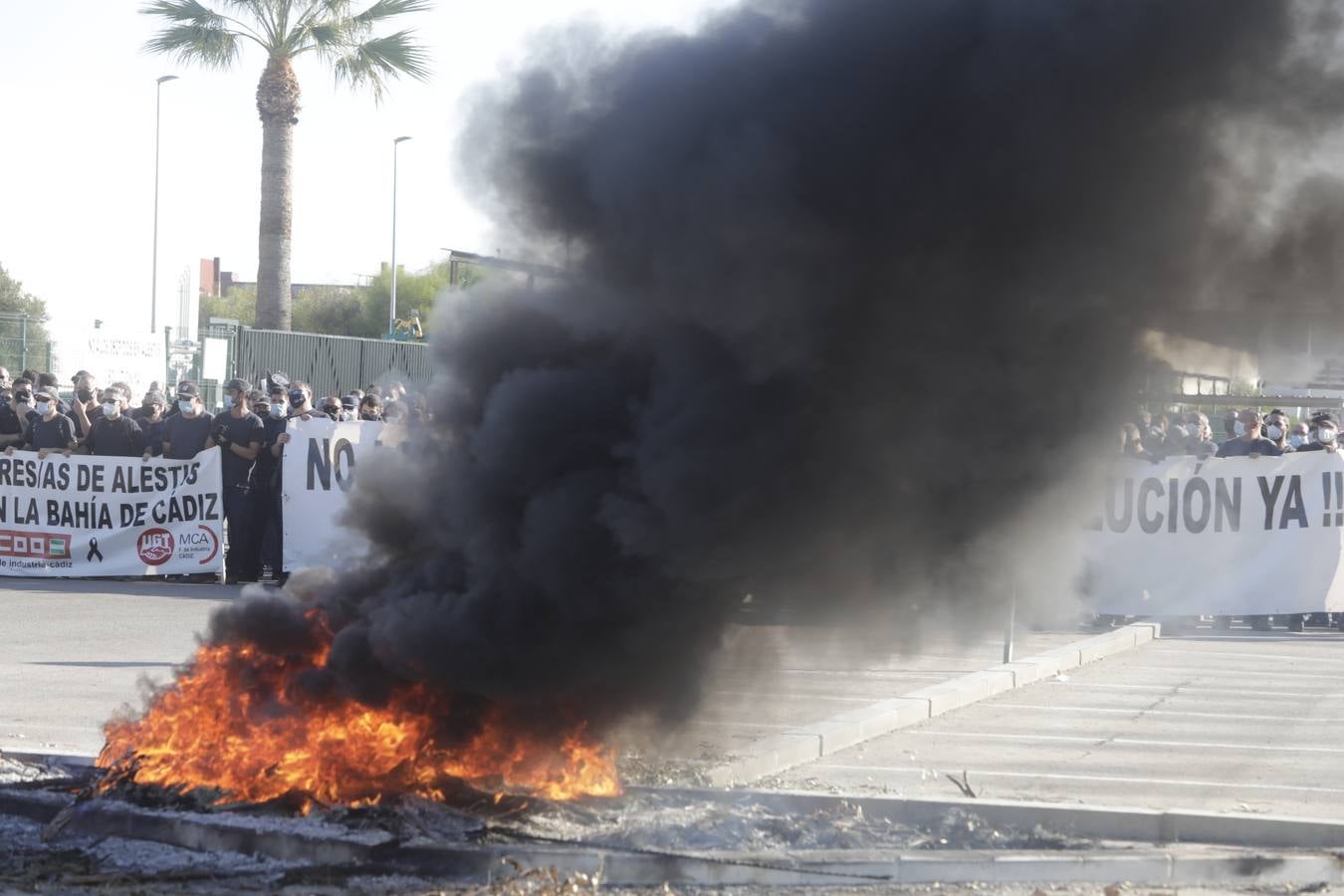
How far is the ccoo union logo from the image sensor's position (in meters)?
16.2

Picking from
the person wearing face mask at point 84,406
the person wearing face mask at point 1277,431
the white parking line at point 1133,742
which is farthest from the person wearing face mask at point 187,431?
the person wearing face mask at point 1277,431

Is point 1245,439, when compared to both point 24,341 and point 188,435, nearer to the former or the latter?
point 188,435

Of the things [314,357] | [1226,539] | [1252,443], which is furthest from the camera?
[314,357]

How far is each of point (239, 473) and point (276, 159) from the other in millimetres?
9297

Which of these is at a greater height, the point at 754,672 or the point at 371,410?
the point at 371,410

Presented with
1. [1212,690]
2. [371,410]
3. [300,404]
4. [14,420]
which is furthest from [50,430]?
[1212,690]

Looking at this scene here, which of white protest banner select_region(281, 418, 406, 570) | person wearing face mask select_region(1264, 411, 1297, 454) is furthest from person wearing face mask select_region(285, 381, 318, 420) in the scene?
person wearing face mask select_region(1264, 411, 1297, 454)

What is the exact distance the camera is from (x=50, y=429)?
53.6 feet

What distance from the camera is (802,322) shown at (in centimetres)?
616

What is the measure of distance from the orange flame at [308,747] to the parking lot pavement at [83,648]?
0.27 meters

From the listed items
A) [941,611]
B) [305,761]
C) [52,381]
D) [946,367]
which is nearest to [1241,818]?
[941,611]

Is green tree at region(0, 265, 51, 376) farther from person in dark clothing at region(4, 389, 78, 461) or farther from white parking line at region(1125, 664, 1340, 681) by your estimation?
white parking line at region(1125, 664, 1340, 681)

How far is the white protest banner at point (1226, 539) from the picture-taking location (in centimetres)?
1434

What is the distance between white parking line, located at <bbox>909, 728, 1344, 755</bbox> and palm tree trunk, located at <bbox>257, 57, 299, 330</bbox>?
17.3m
